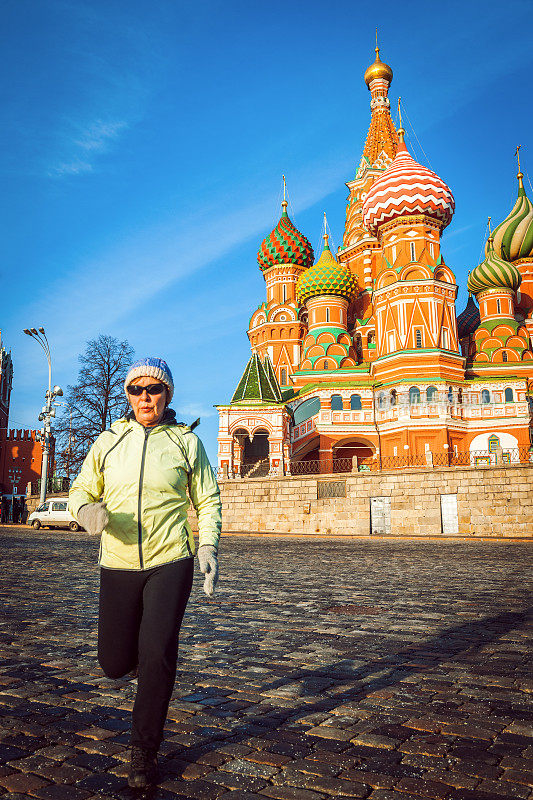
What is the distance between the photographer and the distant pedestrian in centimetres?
284

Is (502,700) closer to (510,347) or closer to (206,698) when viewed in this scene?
(206,698)

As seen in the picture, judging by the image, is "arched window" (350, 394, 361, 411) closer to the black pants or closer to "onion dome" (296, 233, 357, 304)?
"onion dome" (296, 233, 357, 304)

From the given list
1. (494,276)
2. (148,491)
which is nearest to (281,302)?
(494,276)

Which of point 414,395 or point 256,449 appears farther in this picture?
point 256,449

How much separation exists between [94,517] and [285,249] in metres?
51.8

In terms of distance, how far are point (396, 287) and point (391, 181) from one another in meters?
7.63

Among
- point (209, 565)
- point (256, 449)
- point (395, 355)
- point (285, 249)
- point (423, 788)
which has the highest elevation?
point (285, 249)

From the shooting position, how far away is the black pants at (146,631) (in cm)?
281

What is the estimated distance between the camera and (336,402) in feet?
127

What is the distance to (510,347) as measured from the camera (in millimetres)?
42469

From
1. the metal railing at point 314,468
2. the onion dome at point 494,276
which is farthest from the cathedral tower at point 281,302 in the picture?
the metal railing at point 314,468

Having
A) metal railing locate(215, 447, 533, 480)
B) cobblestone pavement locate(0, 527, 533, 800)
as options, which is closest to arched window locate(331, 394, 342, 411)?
metal railing locate(215, 447, 533, 480)

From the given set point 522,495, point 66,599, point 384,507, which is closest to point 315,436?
point 384,507

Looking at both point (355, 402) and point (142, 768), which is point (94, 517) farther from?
point (355, 402)
